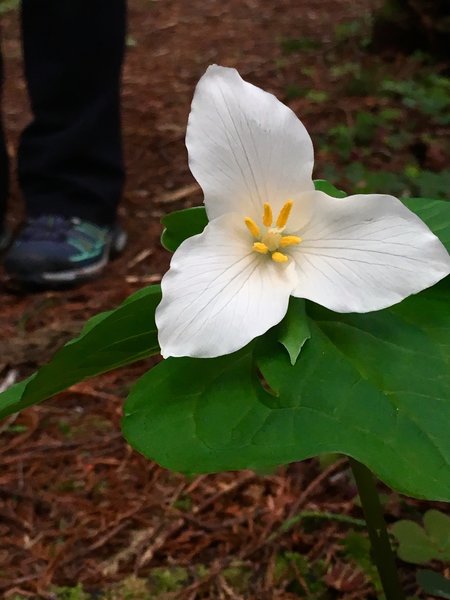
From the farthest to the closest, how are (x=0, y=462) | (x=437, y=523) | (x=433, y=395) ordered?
1. (x=0, y=462)
2. (x=437, y=523)
3. (x=433, y=395)

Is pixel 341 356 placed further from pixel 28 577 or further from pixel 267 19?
pixel 267 19

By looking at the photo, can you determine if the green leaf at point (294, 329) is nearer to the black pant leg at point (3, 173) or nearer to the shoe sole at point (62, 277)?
the shoe sole at point (62, 277)

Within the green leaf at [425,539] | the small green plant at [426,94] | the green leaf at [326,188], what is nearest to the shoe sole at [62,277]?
the green leaf at [425,539]

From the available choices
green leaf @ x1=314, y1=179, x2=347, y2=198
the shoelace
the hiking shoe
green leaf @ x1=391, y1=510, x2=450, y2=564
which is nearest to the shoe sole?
the hiking shoe

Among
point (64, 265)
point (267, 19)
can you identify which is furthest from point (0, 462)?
point (267, 19)

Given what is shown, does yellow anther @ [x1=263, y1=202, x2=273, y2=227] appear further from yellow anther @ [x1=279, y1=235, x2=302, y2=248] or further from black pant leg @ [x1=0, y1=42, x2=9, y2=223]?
black pant leg @ [x1=0, y1=42, x2=9, y2=223]

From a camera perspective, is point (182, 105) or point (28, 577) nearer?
point (28, 577)
